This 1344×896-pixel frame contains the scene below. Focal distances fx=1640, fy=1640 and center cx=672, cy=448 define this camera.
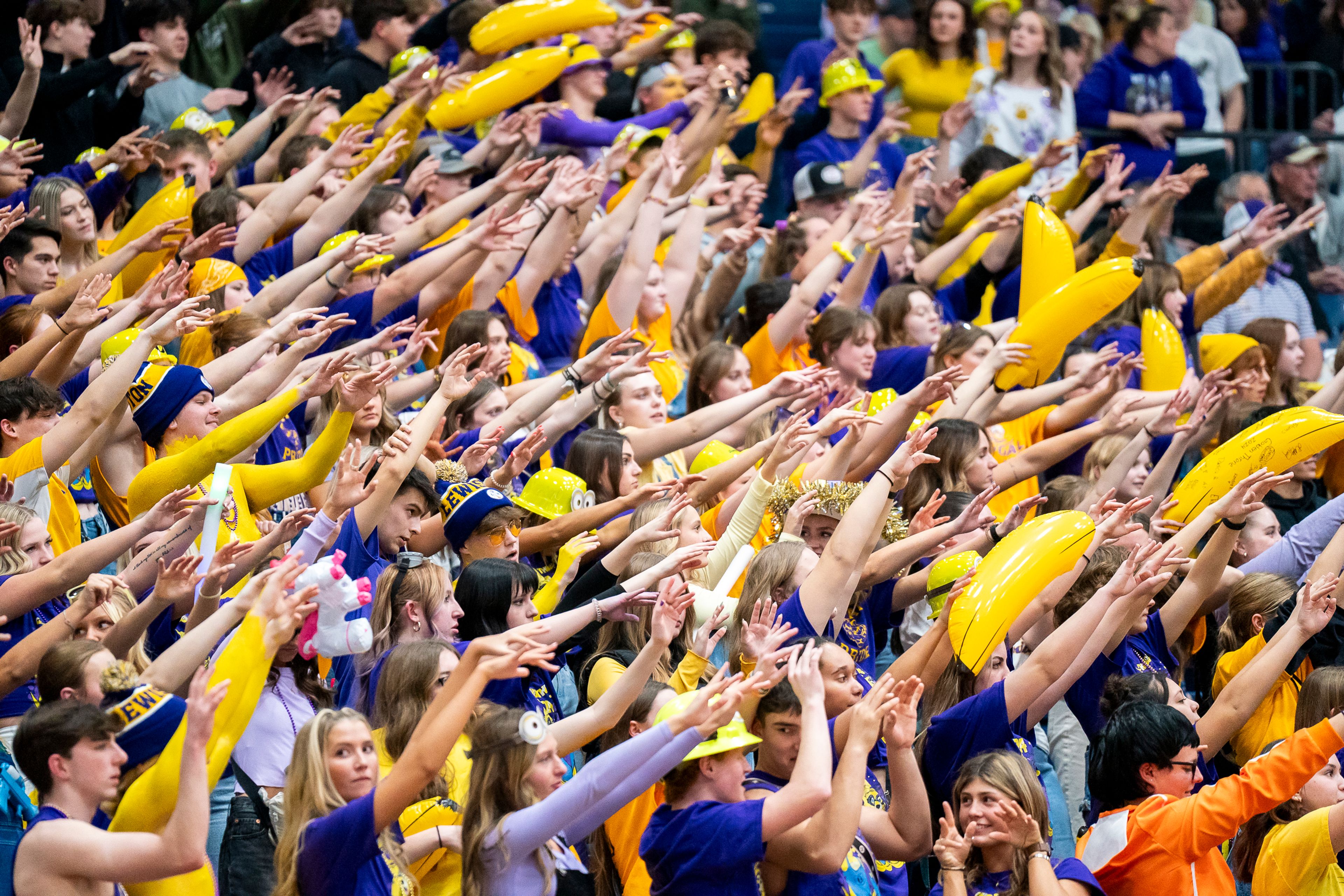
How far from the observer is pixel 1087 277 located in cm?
627

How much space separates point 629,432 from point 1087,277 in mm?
1895

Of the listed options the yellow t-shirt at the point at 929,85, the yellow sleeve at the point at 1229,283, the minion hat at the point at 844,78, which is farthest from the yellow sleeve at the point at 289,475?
the yellow t-shirt at the point at 929,85

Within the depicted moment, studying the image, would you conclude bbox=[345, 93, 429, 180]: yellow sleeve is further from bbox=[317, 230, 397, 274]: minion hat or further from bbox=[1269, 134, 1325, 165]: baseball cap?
bbox=[1269, 134, 1325, 165]: baseball cap

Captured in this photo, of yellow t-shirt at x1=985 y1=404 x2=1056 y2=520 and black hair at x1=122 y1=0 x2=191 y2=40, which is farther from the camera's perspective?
black hair at x1=122 y1=0 x2=191 y2=40

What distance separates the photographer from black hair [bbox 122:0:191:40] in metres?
8.08

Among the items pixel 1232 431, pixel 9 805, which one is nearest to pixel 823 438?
pixel 1232 431

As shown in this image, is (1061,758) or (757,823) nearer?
(757,823)

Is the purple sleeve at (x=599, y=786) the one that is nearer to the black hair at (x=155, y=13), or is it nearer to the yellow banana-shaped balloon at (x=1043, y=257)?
the yellow banana-shaped balloon at (x=1043, y=257)

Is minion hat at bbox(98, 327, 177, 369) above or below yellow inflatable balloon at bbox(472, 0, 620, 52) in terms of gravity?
below

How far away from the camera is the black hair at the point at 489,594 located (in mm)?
4383

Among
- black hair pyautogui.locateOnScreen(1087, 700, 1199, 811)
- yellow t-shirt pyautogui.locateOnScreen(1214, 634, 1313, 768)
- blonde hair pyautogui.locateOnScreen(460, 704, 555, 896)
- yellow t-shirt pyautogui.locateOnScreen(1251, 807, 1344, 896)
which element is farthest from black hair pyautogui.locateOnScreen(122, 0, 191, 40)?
yellow t-shirt pyautogui.locateOnScreen(1251, 807, 1344, 896)

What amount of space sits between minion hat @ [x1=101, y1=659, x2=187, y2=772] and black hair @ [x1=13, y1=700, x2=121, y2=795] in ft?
0.22

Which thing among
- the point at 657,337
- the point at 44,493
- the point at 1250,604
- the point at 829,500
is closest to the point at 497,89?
the point at 657,337

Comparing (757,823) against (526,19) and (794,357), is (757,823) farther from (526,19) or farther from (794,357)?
(526,19)
